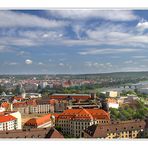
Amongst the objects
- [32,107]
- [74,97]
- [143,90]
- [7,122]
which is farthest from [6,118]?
[143,90]

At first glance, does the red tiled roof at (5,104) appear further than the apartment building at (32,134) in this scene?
Yes

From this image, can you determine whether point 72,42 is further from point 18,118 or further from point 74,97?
point 18,118

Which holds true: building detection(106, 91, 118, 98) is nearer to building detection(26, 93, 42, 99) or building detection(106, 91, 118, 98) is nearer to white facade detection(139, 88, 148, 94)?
white facade detection(139, 88, 148, 94)

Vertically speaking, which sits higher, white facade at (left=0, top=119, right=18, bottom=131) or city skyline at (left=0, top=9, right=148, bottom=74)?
city skyline at (left=0, top=9, right=148, bottom=74)

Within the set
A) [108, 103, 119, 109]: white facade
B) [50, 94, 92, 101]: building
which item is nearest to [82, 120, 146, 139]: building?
[108, 103, 119, 109]: white facade

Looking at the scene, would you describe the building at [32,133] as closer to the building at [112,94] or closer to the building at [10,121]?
the building at [10,121]

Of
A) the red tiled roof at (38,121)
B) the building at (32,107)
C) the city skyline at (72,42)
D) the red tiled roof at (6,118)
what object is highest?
the city skyline at (72,42)

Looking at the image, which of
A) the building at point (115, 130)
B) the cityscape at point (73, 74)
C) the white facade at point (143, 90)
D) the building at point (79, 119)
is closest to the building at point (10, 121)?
the cityscape at point (73, 74)
